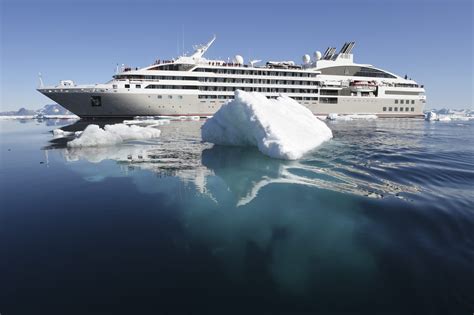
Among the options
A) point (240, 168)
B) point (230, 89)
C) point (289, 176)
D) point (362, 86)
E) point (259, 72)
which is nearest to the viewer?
point (289, 176)

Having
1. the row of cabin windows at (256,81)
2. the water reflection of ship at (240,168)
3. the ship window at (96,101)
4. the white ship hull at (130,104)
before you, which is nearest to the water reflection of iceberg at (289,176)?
the water reflection of ship at (240,168)

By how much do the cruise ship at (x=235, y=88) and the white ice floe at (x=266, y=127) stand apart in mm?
30452

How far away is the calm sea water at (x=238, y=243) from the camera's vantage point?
430cm

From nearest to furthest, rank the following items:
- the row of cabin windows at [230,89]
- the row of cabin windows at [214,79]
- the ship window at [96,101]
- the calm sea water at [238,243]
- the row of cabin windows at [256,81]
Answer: the calm sea water at [238,243] → the ship window at [96,101] → the row of cabin windows at [214,79] → the row of cabin windows at [230,89] → the row of cabin windows at [256,81]

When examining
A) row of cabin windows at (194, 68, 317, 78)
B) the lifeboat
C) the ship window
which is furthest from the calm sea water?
the lifeboat

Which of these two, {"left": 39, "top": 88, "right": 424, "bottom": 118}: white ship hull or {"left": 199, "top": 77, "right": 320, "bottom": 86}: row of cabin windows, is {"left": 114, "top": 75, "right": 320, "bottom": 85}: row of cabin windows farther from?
{"left": 39, "top": 88, "right": 424, "bottom": 118}: white ship hull

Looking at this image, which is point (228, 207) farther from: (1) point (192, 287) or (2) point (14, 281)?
(2) point (14, 281)

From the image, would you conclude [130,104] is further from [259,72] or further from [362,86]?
[362,86]

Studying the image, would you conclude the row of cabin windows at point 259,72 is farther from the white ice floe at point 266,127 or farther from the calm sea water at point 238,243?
the calm sea water at point 238,243

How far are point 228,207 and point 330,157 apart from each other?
9614mm

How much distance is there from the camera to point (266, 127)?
14.8 metres

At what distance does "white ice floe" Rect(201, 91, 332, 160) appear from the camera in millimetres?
Result: 14594

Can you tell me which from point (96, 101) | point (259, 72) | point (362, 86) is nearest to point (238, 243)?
point (96, 101)

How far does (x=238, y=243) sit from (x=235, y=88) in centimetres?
5012
